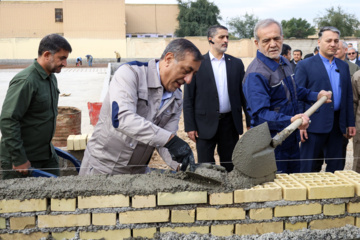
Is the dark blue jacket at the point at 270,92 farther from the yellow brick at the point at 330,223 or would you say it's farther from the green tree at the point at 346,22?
the green tree at the point at 346,22

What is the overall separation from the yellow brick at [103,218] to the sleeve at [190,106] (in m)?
2.33

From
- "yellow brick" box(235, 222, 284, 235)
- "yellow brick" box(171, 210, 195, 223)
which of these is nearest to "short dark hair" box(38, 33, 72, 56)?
"yellow brick" box(171, 210, 195, 223)

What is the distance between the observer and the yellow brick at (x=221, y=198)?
2.45 meters

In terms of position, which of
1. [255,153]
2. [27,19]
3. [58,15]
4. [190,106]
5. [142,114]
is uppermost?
[58,15]

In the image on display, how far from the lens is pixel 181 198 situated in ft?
7.96

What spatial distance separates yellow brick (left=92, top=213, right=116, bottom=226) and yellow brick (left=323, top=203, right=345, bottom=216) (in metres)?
1.34

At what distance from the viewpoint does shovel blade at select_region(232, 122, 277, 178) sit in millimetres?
2555

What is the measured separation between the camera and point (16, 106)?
9.96 ft

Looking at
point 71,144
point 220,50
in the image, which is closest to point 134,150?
point 71,144

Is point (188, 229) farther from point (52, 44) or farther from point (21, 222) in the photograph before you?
point (52, 44)

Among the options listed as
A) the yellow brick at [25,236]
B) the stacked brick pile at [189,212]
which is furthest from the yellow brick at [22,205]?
the yellow brick at [25,236]

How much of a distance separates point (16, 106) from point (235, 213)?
6.01 ft

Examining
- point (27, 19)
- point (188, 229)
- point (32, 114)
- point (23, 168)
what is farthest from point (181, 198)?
point (27, 19)

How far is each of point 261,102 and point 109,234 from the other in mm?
1520
